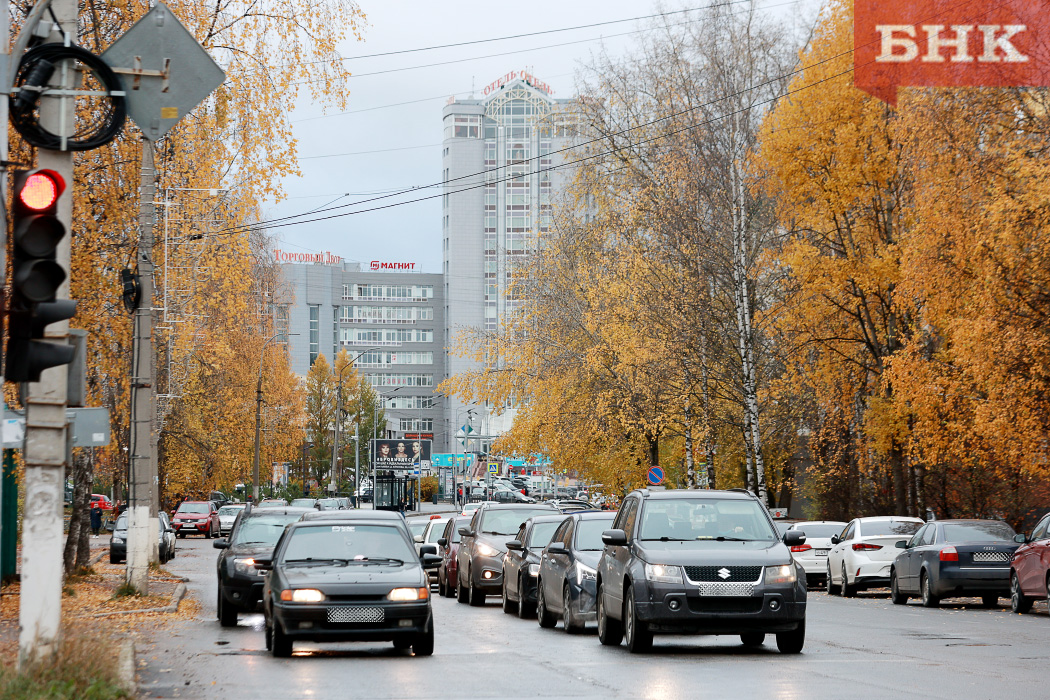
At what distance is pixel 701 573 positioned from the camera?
48.9 feet

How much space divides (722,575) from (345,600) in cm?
395

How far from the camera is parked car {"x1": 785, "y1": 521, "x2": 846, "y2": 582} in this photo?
1332 inches

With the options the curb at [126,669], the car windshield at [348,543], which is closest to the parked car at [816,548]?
the car windshield at [348,543]

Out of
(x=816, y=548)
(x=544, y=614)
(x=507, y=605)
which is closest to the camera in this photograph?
(x=544, y=614)

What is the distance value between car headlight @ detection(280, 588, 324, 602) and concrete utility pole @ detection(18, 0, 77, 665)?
413 centimetres

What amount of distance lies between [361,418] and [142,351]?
110 meters

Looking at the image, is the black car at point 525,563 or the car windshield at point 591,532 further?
the black car at point 525,563

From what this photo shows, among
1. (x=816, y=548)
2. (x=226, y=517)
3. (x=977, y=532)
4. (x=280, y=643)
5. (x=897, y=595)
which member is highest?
(x=977, y=532)

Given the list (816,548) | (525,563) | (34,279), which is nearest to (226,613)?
(525,563)

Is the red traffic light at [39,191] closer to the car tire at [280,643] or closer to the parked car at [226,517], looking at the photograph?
the car tire at [280,643]

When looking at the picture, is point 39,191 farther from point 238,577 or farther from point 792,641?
point 238,577

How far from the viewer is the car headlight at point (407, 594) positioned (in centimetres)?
1519

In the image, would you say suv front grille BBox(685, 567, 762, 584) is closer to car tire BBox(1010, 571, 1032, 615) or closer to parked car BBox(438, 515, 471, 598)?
car tire BBox(1010, 571, 1032, 615)

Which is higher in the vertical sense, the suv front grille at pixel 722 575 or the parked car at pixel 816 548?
the suv front grille at pixel 722 575
